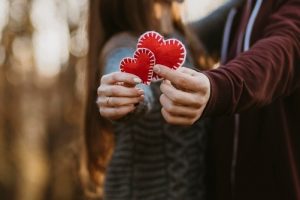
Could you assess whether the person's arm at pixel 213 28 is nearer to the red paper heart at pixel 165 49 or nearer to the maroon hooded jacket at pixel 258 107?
the maroon hooded jacket at pixel 258 107

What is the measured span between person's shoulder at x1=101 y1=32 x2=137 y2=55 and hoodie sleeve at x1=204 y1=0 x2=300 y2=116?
0.31m

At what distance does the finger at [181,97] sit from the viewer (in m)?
0.75

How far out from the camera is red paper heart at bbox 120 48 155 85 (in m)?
0.82

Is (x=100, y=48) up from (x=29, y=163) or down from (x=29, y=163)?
up

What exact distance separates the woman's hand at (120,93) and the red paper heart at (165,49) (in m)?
0.04

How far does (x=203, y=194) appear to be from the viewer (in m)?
1.27

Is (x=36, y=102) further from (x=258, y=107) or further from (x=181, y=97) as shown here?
(x=181, y=97)

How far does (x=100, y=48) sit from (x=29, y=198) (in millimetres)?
4929

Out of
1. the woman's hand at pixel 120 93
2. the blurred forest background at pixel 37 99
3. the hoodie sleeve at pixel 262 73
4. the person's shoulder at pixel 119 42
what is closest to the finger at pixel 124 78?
the woman's hand at pixel 120 93

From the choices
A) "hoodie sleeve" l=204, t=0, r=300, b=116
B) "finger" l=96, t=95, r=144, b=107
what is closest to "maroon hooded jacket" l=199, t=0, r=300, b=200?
"hoodie sleeve" l=204, t=0, r=300, b=116

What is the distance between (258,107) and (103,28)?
535mm

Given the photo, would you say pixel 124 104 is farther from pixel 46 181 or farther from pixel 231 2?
pixel 46 181

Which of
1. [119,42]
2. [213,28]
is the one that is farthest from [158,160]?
[213,28]

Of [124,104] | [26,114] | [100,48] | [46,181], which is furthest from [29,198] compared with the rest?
[124,104]
